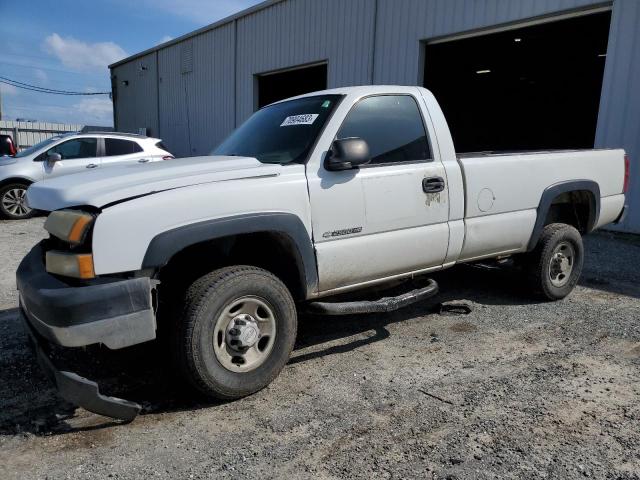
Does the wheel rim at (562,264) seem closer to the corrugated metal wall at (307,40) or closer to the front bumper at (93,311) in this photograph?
the front bumper at (93,311)

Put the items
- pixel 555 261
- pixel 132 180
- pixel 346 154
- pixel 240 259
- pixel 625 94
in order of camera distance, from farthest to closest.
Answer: pixel 625 94
pixel 555 261
pixel 240 259
pixel 346 154
pixel 132 180

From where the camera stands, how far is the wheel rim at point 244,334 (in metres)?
3.03

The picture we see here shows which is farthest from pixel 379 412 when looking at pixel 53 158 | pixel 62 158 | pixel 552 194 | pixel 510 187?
pixel 62 158

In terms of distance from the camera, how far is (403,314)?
15.8ft

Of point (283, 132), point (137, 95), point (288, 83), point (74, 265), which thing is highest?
Result: point (137, 95)

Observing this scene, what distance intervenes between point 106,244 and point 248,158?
1259 millimetres

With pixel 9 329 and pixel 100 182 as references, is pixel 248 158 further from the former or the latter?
pixel 9 329

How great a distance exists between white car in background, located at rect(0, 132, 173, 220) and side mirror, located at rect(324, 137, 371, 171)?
7.85 m

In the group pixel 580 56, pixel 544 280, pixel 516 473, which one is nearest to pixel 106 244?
pixel 516 473

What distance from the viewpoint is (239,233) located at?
3.01 m

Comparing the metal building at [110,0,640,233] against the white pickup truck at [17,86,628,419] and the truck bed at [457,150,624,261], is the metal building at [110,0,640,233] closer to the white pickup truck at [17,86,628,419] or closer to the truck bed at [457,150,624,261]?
the truck bed at [457,150,624,261]

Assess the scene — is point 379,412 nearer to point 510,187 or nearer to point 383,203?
point 383,203

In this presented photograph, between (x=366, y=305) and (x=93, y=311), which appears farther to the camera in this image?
(x=366, y=305)

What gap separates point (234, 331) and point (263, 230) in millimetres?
633
